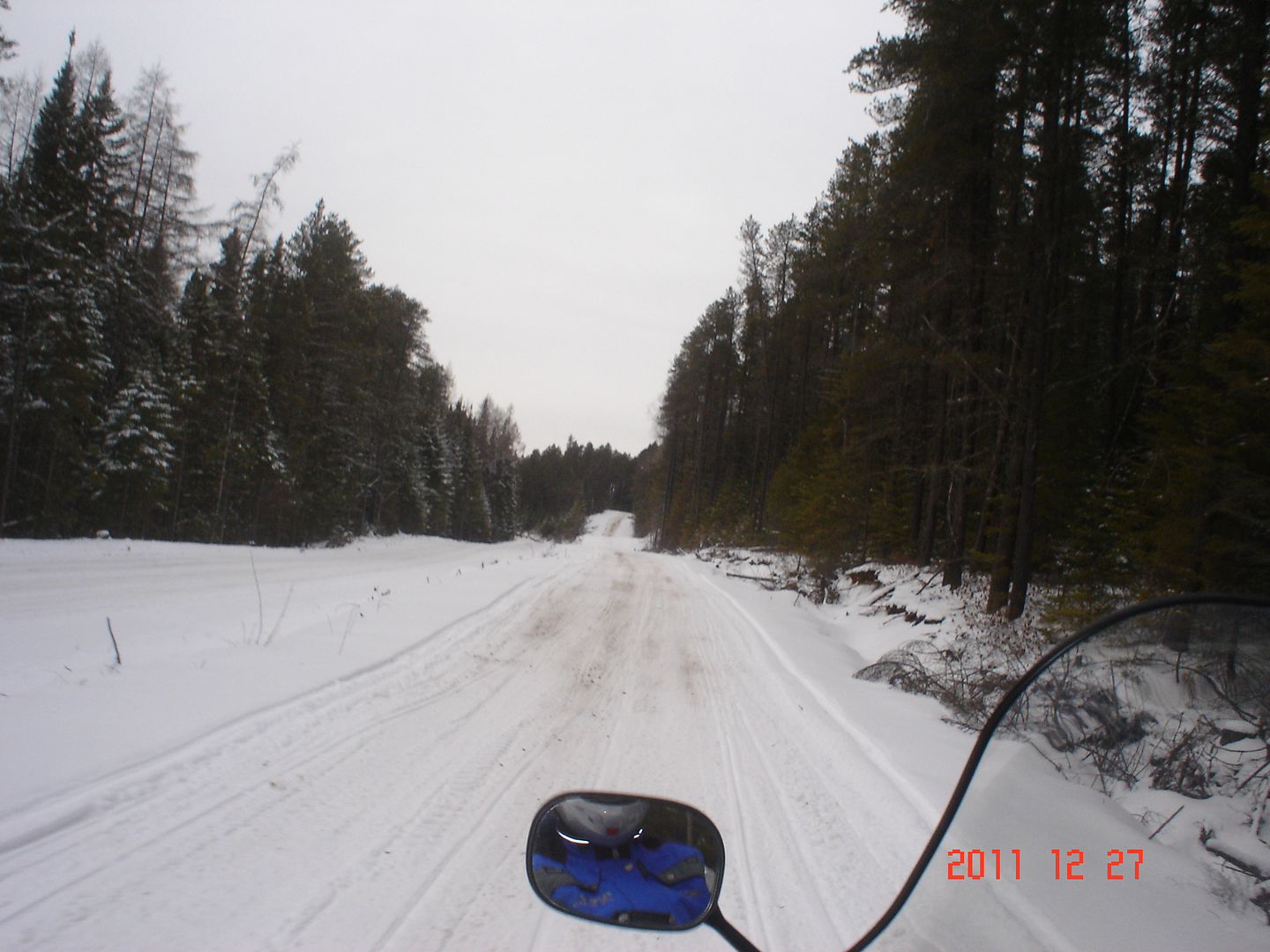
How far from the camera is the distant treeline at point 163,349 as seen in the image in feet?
58.8

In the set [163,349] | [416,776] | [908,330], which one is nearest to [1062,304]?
[908,330]

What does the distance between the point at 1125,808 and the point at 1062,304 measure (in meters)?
11.3

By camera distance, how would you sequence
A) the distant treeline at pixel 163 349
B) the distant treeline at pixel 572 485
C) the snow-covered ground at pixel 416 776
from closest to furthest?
the snow-covered ground at pixel 416 776 < the distant treeline at pixel 163 349 < the distant treeline at pixel 572 485

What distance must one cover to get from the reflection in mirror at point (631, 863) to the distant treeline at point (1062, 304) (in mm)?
7844

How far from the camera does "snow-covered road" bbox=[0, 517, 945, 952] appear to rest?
9.45 feet

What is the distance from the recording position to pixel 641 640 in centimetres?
956

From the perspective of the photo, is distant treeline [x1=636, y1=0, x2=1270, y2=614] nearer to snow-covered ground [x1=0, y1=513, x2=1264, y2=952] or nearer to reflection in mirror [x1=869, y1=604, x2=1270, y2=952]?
snow-covered ground [x1=0, y1=513, x2=1264, y2=952]

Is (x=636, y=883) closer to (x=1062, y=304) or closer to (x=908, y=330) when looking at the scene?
(x=1062, y=304)

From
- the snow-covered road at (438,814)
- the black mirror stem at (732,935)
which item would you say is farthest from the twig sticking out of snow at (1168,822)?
the snow-covered road at (438,814)

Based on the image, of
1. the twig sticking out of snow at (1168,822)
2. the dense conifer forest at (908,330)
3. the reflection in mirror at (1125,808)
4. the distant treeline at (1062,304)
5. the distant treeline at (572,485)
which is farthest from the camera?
the distant treeline at (572,485)

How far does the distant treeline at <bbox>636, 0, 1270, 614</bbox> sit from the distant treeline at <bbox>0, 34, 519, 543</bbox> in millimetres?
19724

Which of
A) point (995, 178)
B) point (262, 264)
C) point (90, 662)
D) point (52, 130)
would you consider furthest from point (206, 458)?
point (995, 178)

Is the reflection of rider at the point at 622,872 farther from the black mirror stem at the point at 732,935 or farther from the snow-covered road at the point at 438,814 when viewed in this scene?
the snow-covered road at the point at 438,814

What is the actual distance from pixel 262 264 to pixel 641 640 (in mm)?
23647
